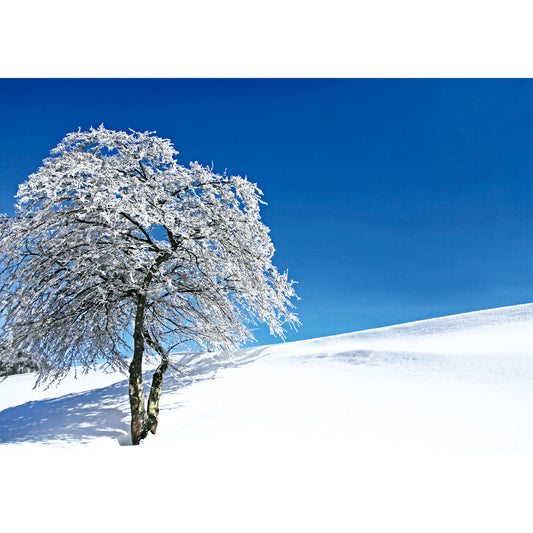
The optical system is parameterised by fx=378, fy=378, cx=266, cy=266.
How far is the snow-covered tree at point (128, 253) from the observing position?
6.64 meters

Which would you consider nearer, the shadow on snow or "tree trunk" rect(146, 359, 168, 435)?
"tree trunk" rect(146, 359, 168, 435)

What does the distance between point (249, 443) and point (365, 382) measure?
9.99ft

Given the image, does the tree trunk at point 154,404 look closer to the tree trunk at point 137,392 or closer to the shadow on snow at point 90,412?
the tree trunk at point 137,392

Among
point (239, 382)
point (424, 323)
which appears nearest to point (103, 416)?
point (239, 382)

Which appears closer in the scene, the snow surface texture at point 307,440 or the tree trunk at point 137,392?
the snow surface texture at point 307,440

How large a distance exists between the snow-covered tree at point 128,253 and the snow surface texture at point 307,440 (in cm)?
133

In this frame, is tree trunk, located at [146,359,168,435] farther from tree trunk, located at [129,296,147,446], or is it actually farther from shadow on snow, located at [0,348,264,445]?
shadow on snow, located at [0,348,264,445]

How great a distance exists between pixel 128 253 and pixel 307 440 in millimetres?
4670

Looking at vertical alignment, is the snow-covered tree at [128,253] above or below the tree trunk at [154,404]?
above

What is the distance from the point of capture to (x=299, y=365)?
9570 mm

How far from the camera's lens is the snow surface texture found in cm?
368

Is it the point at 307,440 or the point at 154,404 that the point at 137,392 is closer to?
the point at 154,404

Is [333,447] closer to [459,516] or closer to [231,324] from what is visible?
[459,516]

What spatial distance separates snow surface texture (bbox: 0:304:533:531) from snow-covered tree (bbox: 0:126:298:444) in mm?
1332
